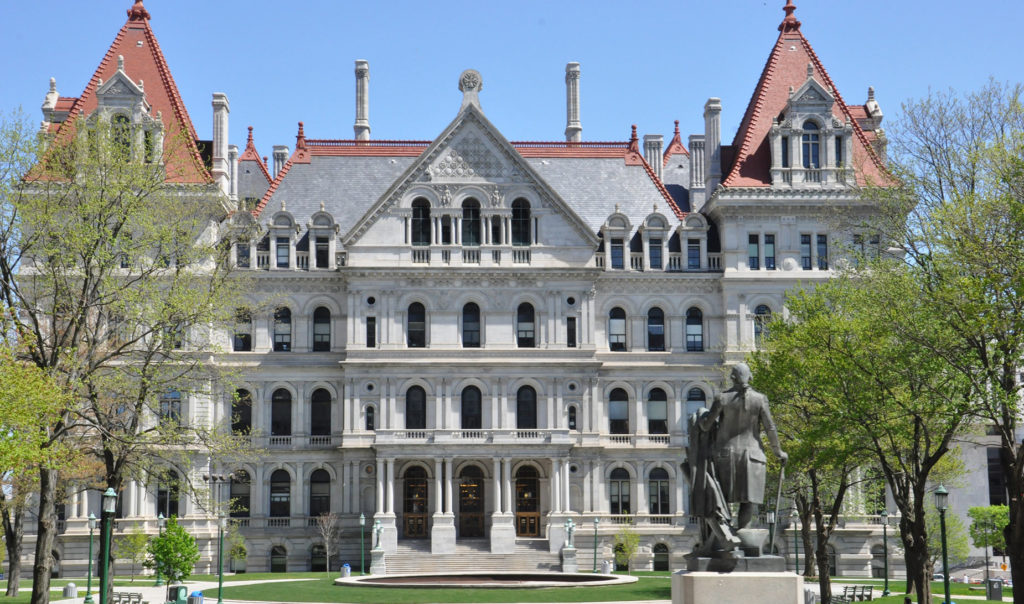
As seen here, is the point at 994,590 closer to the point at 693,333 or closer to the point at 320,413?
the point at 693,333

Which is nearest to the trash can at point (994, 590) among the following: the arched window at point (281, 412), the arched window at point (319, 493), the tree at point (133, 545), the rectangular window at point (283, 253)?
the arched window at point (319, 493)

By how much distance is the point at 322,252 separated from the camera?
63188mm

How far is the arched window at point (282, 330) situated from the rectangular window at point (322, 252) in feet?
9.11

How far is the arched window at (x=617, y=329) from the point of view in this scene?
6359 cm

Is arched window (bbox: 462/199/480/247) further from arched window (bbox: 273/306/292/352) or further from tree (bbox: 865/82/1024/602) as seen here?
tree (bbox: 865/82/1024/602)

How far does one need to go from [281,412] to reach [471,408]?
929cm

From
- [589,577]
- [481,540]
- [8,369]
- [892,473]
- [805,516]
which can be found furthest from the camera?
[481,540]

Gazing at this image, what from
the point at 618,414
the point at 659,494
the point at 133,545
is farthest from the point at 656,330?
the point at 133,545

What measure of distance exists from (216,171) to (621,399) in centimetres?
2278

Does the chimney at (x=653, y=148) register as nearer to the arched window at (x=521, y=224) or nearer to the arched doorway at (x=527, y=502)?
the arched window at (x=521, y=224)

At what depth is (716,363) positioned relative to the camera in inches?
2480

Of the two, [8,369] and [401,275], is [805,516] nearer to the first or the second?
[401,275]

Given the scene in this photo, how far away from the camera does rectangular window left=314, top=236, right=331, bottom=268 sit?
6297 centimetres

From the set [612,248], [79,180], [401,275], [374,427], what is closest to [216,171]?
[401,275]
